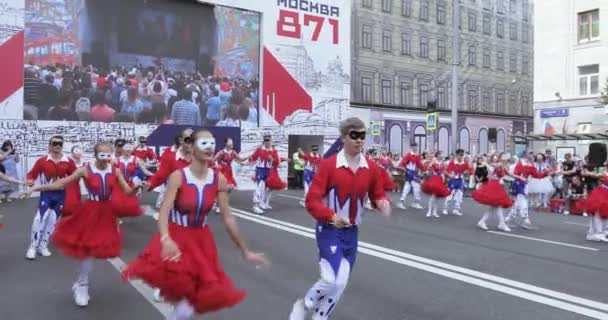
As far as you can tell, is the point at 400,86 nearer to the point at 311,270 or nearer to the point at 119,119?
the point at 119,119

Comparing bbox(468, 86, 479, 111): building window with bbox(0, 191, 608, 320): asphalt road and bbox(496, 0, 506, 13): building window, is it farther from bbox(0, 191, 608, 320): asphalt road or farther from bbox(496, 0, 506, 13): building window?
bbox(0, 191, 608, 320): asphalt road

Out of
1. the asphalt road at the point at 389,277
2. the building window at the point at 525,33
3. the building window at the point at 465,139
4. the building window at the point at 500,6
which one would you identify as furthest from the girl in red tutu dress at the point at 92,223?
the building window at the point at 525,33

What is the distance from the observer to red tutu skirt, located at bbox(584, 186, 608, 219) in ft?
37.7

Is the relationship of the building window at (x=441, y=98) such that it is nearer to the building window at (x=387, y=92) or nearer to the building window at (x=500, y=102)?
the building window at (x=387, y=92)

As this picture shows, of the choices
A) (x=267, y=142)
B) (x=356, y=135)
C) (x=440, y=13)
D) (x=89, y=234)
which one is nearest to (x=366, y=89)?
(x=440, y=13)

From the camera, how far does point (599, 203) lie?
1155 cm

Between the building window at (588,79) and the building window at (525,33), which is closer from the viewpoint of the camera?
the building window at (588,79)

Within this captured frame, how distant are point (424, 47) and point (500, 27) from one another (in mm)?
11560

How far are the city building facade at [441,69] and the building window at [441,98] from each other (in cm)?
9

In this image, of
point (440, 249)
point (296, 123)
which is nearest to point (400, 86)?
point (296, 123)

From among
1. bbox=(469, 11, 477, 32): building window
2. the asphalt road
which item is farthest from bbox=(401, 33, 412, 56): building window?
the asphalt road

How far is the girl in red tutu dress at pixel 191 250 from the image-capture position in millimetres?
3898

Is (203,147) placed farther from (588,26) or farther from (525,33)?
(525,33)

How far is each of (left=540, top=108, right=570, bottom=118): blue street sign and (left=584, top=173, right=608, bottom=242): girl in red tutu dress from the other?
23.9 metres
